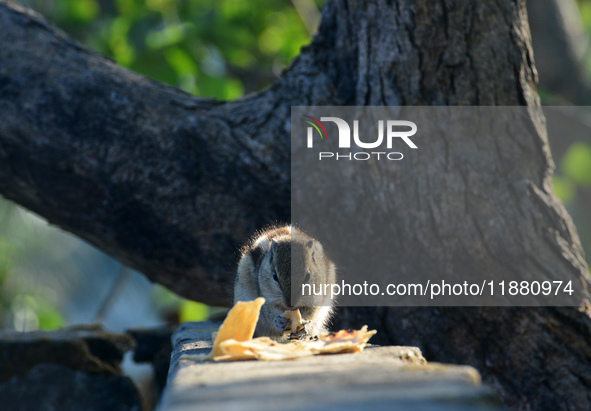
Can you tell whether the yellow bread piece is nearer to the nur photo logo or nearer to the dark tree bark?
the dark tree bark

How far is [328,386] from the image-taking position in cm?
198

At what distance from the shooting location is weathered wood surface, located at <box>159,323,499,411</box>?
1766mm

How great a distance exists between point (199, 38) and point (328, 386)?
653cm

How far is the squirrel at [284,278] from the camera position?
3.93 meters

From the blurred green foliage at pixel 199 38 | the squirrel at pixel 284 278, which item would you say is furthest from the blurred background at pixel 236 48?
the squirrel at pixel 284 278

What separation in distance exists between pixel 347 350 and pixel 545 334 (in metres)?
1.82

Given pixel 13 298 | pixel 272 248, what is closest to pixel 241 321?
pixel 272 248

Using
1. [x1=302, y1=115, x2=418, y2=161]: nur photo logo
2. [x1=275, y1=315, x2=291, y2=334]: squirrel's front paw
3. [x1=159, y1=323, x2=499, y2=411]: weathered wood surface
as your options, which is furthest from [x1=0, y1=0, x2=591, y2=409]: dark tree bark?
[x1=159, y1=323, x2=499, y2=411]: weathered wood surface

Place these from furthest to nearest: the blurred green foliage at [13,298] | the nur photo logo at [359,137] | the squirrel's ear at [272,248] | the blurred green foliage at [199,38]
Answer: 1. the blurred green foliage at [13,298]
2. the blurred green foliage at [199,38]
3. the nur photo logo at [359,137]
4. the squirrel's ear at [272,248]

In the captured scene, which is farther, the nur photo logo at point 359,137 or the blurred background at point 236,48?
the blurred background at point 236,48

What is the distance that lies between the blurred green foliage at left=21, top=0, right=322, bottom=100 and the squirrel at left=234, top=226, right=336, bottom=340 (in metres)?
3.46

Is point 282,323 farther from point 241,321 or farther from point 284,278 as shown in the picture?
point 241,321

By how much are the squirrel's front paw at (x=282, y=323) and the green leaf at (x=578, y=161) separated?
721 centimetres

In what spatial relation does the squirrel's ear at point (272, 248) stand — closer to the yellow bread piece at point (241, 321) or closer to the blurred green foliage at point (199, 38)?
the yellow bread piece at point (241, 321)
